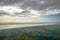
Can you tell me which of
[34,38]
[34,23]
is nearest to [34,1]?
[34,23]

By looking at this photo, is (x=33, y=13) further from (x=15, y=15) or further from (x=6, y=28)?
(x=6, y=28)

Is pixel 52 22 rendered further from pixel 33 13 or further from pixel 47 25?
pixel 33 13

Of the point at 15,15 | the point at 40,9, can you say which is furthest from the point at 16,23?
the point at 40,9

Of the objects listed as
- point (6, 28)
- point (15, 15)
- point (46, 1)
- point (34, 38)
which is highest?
point (46, 1)

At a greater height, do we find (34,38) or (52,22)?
(52,22)

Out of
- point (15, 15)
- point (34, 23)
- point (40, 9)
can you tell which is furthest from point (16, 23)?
point (40, 9)

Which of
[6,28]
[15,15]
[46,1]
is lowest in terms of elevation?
[6,28]

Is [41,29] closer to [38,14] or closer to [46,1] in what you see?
[38,14]

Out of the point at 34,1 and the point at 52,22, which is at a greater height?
the point at 34,1
